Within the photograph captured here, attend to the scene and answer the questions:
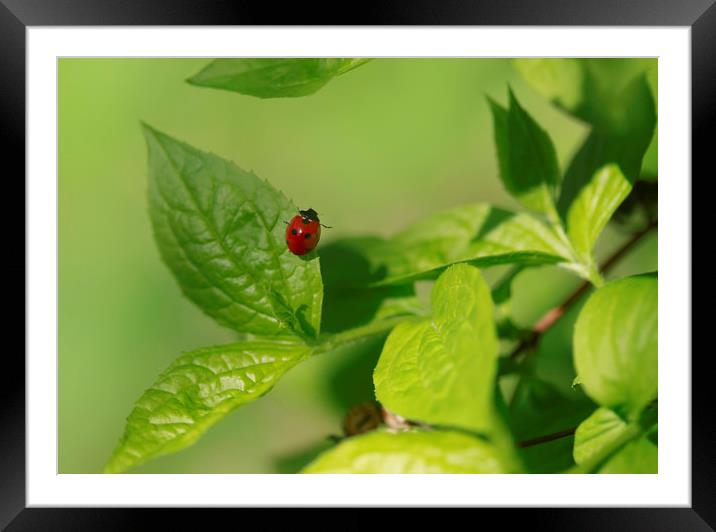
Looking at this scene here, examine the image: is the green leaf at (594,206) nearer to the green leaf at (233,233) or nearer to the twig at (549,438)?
the twig at (549,438)

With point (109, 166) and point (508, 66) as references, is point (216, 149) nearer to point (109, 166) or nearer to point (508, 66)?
point (109, 166)

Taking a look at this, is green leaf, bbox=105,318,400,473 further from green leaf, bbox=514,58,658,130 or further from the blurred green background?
the blurred green background

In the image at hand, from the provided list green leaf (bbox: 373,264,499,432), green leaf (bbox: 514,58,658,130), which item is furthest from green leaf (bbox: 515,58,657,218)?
green leaf (bbox: 373,264,499,432)

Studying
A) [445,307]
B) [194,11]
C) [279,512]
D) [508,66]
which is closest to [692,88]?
[445,307]

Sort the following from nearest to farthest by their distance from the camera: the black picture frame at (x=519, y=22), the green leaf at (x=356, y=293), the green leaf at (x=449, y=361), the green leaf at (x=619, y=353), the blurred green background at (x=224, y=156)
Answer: the green leaf at (x=449, y=361) < the green leaf at (x=619, y=353) < the black picture frame at (x=519, y=22) < the green leaf at (x=356, y=293) < the blurred green background at (x=224, y=156)

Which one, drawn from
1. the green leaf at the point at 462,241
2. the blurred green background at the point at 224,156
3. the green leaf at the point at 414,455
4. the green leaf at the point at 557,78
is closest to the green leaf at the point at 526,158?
the green leaf at the point at 462,241

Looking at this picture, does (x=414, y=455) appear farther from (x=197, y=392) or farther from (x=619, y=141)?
(x=619, y=141)

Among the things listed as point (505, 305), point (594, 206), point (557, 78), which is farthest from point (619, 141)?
point (505, 305)
